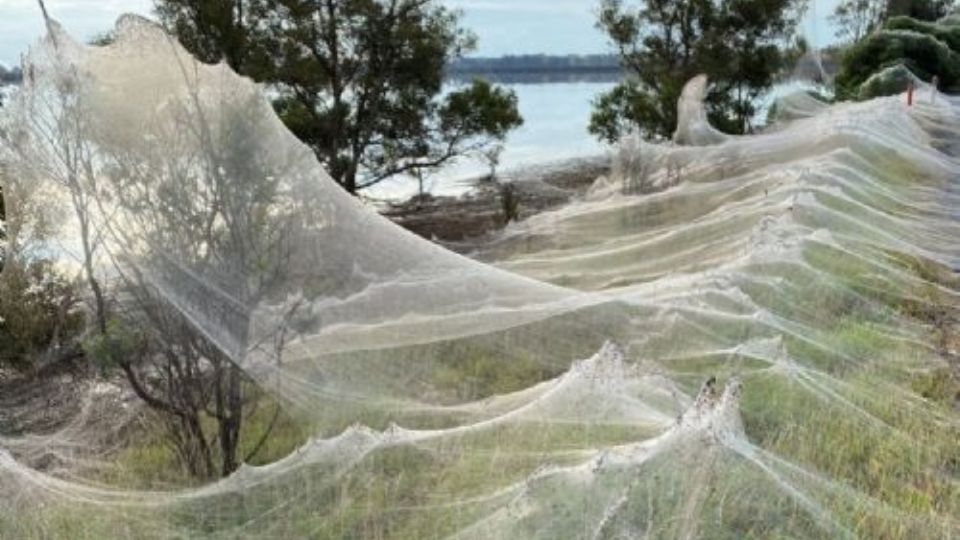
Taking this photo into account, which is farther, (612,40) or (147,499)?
(612,40)

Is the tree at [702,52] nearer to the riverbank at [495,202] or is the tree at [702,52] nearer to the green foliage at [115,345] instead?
the riverbank at [495,202]

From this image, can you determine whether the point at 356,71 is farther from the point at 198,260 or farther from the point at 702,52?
the point at 198,260

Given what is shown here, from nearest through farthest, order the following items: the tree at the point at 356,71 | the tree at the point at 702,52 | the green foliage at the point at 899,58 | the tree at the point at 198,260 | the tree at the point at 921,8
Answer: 1. the tree at the point at 198,260
2. the tree at the point at 356,71
3. the tree at the point at 702,52
4. the green foliage at the point at 899,58
5. the tree at the point at 921,8

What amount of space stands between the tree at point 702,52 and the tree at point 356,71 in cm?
377

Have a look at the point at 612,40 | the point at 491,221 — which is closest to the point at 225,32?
the point at 491,221

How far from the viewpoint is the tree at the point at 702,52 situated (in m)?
19.9

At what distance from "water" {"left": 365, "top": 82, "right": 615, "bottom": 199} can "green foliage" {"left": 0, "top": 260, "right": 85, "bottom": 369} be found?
1245 centimetres

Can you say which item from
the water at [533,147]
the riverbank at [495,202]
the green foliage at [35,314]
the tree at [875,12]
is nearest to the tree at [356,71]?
the riverbank at [495,202]

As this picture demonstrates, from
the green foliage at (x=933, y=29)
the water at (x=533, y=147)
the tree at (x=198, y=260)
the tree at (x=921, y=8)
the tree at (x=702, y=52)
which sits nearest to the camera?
the tree at (x=198, y=260)

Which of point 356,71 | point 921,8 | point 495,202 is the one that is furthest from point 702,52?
point 921,8

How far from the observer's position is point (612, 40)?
2131 cm

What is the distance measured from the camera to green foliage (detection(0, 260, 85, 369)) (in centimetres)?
528

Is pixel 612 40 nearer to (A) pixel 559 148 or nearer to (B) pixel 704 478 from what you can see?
(A) pixel 559 148

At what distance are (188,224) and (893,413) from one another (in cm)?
296
